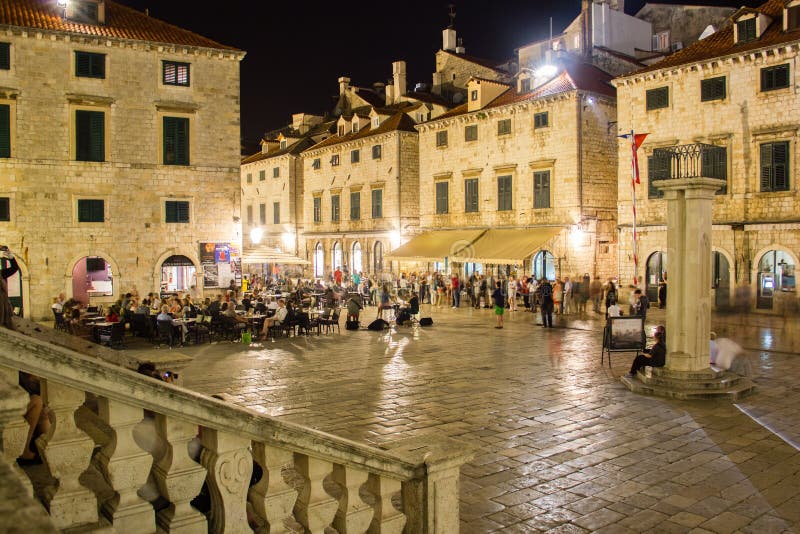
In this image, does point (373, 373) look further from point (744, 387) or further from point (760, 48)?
point (760, 48)

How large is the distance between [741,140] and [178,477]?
2485 cm

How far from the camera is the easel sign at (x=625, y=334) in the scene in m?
13.0

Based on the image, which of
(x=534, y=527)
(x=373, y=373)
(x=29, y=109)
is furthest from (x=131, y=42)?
(x=534, y=527)

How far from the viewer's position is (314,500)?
3.63 meters

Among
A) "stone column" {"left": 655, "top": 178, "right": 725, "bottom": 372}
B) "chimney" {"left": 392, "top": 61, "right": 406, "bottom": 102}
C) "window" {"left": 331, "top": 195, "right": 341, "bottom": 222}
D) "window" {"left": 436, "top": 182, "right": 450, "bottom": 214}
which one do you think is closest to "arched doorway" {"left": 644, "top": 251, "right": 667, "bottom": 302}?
"window" {"left": 436, "top": 182, "right": 450, "bottom": 214}

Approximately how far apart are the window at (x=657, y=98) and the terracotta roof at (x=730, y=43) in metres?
0.83

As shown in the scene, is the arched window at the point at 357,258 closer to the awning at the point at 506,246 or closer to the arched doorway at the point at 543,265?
the awning at the point at 506,246

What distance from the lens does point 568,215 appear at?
28219mm

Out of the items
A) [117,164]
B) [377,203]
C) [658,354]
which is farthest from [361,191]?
[658,354]

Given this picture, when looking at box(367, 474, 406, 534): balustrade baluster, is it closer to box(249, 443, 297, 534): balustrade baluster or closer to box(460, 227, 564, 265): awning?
box(249, 443, 297, 534): balustrade baluster

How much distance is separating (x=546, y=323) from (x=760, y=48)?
484 inches

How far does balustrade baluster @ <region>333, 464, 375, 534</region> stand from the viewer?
371 cm

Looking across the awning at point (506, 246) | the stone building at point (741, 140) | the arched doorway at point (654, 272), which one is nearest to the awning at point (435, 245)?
the awning at point (506, 246)

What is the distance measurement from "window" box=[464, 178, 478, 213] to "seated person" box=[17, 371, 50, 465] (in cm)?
2912
